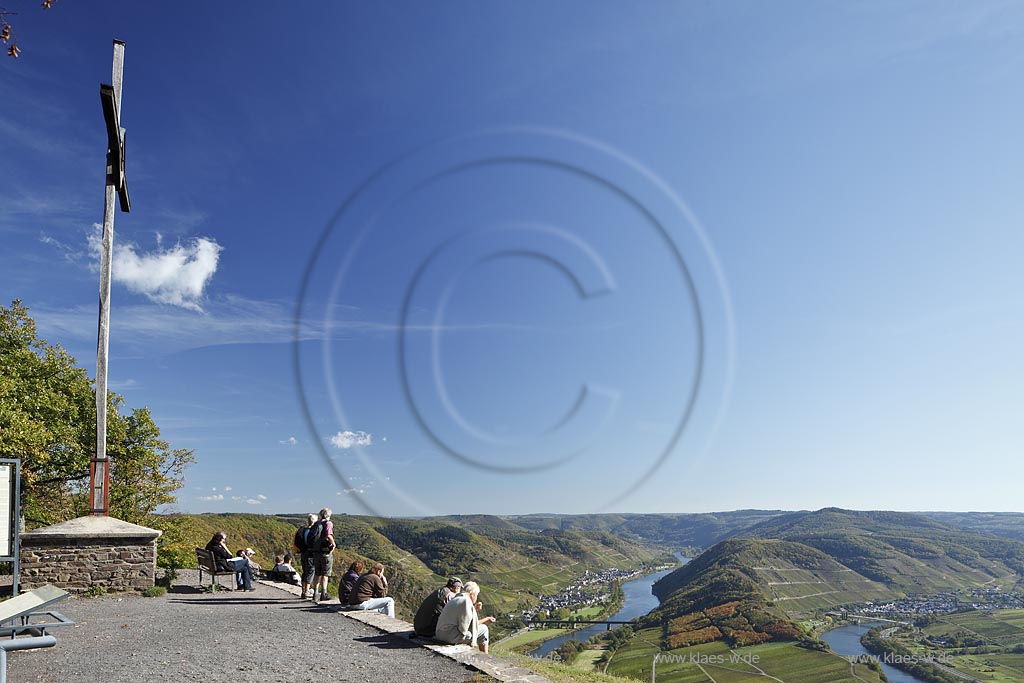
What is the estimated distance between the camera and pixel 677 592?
142 meters

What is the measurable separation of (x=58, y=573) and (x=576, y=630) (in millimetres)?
105385

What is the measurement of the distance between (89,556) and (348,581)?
5207mm

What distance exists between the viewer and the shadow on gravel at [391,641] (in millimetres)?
8070

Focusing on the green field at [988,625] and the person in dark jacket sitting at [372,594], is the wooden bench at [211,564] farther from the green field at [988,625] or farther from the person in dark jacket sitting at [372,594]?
the green field at [988,625]

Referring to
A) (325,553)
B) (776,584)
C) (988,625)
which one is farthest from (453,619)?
(776,584)

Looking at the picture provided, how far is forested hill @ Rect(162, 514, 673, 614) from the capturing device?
212 feet

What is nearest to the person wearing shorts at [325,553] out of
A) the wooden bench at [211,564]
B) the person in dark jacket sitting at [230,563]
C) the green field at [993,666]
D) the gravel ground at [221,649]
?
the gravel ground at [221,649]

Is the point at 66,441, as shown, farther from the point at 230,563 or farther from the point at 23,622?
the point at 23,622

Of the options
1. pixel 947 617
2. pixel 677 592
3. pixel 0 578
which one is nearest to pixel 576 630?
pixel 677 592

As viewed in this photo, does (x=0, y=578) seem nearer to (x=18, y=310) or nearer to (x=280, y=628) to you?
(x=280, y=628)

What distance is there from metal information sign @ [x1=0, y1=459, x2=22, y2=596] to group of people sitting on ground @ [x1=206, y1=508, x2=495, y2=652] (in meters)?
4.06

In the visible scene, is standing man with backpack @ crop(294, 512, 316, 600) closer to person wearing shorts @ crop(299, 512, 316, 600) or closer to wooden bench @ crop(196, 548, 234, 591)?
person wearing shorts @ crop(299, 512, 316, 600)

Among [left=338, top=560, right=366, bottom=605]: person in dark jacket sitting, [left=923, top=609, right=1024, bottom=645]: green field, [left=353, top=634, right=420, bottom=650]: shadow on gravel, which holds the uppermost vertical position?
[left=338, top=560, right=366, bottom=605]: person in dark jacket sitting

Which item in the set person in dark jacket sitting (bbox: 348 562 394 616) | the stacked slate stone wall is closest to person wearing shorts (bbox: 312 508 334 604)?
person in dark jacket sitting (bbox: 348 562 394 616)
